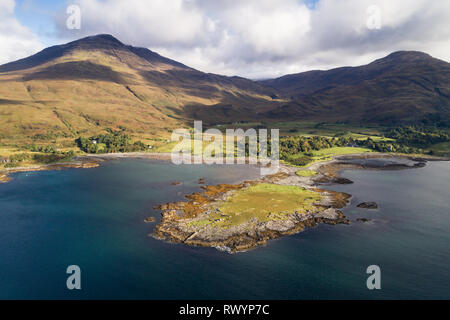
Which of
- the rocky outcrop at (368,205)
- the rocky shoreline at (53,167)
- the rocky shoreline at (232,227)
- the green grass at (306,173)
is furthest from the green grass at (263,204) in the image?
the rocky shoreline at (53,167)

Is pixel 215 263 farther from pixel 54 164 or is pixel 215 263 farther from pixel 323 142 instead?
pixel 323 142

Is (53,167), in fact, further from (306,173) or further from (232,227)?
(306,173)

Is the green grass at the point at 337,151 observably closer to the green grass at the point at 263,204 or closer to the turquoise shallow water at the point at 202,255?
the turquoise shallow water at the point at 202,255

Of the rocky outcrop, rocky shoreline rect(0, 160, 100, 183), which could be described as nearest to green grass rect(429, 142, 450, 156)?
the rocky outcrop
